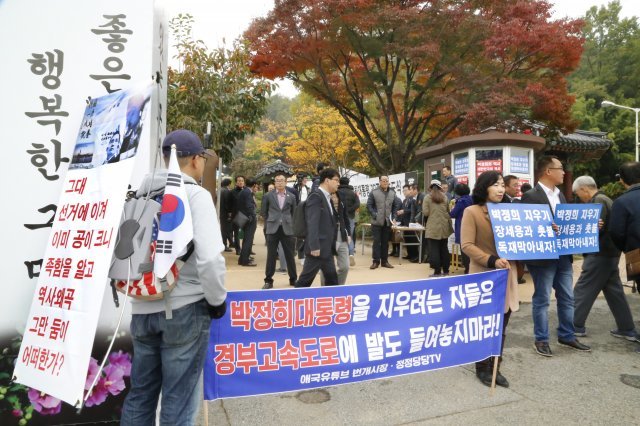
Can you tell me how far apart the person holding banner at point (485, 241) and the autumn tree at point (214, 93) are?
5.30m

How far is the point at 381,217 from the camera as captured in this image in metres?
8.57

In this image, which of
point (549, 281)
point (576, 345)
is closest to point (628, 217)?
point (549, 281)

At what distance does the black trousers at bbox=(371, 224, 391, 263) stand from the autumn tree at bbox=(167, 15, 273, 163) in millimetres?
3165

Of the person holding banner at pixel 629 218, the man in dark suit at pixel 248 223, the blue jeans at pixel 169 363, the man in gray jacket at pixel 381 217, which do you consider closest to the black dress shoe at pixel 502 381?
the person holding banner at pixel 629 218

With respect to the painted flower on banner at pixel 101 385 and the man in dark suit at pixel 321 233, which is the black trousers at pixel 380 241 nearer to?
the man in dark suit at pixel 321 233

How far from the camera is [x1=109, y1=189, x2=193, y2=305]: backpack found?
1.88 meters

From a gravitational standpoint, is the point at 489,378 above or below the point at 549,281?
below

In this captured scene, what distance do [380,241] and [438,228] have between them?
1.44 m

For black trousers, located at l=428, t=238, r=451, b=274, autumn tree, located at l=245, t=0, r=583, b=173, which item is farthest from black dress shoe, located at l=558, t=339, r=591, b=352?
autumn tree, located at l=245, t=0, r=583, b=173

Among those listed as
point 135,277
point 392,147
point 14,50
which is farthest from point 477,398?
point 392,147

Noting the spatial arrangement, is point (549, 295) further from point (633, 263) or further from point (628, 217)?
point (628, 217)

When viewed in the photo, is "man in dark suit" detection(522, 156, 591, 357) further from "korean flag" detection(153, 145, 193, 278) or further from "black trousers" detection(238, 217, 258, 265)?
"black trousers" detection(238, 217, 258, 265)

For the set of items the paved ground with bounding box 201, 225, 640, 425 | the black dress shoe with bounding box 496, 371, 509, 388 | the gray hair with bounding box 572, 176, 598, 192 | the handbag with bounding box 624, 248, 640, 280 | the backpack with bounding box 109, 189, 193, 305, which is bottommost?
the paved ground with bounding box 201, 225, 640, 425

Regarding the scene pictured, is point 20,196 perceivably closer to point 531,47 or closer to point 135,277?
point 135,277
